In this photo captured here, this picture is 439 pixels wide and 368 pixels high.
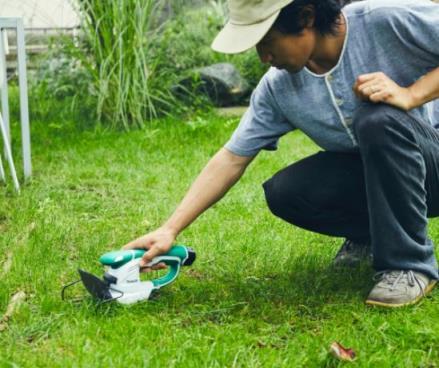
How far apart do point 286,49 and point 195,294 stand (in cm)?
96

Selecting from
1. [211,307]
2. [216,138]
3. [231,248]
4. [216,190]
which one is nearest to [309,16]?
[216,190]

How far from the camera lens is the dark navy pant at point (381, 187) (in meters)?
2.84

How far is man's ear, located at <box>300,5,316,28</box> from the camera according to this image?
2.80 meters

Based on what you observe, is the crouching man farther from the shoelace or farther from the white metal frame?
the white metal frame

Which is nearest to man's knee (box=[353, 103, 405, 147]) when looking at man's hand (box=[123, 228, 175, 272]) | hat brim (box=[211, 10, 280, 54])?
hat brim (box=[211, 10, 280, 54])

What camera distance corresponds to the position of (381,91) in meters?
2.81

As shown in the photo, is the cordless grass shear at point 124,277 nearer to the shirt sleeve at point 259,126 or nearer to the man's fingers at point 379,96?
the shirt sleeve at point 259,126

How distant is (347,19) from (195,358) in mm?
1216

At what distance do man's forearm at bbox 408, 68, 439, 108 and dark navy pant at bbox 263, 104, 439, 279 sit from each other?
0.06 meters

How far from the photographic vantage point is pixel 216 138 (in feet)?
21.4

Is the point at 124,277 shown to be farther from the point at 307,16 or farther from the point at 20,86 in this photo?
the point at 20,86

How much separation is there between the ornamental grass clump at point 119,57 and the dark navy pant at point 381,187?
3672mm

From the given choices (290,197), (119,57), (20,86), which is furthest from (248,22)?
(119,57)

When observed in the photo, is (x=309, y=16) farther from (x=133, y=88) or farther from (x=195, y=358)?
(x=133, y=88)
